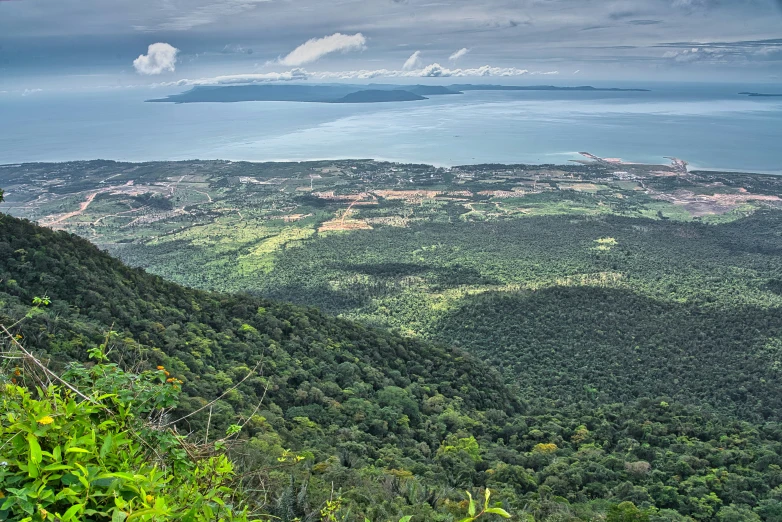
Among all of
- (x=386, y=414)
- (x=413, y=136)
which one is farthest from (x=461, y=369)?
(x=413, y=136)

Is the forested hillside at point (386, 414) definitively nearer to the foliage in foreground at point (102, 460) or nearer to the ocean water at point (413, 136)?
the foliage in foreground at point (102, 460)

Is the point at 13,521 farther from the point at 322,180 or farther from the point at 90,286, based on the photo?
the point at 322,180

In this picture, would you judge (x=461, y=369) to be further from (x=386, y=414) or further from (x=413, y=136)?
(x=413, y=136)

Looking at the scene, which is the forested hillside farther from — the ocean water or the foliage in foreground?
the ocean water

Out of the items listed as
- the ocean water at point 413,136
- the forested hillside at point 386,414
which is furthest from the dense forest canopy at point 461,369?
the ocean water at point 413,136

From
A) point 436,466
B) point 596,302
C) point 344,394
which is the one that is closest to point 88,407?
point 436,466
